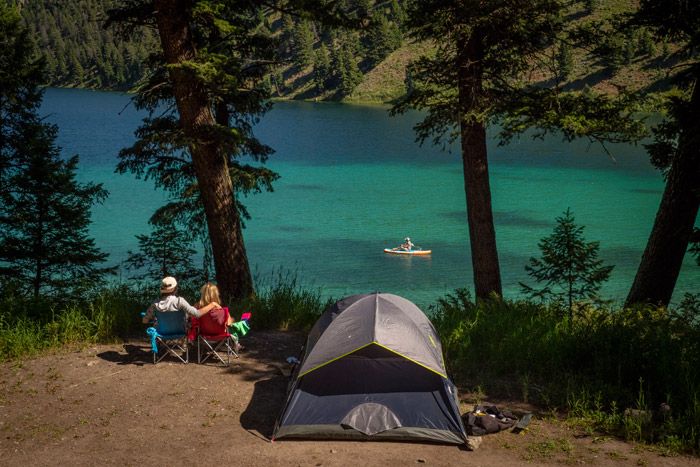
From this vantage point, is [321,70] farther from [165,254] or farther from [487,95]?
[487,95]

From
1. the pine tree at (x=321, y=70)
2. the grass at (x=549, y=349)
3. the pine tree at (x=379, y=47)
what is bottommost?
Answer: the grass at (x=549, y=349)

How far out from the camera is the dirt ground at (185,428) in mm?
5211

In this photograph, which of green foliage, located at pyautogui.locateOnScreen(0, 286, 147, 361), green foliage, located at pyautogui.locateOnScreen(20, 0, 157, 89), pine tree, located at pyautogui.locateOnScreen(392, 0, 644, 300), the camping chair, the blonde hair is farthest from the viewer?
green foliage, located at pyautogui.locateOnScreen(20, 0, 157, 89)

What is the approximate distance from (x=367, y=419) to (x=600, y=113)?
22.3ft

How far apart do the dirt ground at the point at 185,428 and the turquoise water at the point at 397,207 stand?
7.85 metres

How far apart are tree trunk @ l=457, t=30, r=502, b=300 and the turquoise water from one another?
5.61m

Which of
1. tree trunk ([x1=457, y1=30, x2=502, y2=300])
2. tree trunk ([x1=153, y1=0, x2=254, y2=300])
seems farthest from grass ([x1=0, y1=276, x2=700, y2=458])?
tree trunk ([x1=457, y1=30, x2=502, y2=300])

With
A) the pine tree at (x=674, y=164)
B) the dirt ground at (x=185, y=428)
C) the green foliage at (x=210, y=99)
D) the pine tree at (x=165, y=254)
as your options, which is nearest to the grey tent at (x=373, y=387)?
the dirt ground at (x=185, y=428)

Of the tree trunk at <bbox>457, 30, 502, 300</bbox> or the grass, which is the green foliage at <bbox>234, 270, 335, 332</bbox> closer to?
the grass

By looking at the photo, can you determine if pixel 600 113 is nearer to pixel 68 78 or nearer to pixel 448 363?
pixel 448 363

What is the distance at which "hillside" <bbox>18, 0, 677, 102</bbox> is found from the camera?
263 ft

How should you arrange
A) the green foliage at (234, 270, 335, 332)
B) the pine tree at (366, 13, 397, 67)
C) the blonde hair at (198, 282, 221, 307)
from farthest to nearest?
1. the pine tree at (366, 13, 397, 67)
2. the green foliage at (234, 270, 335, 332)
3. the blonde hair at (198, 282, 221, 307)

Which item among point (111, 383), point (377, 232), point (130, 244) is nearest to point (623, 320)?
point (111, 383)

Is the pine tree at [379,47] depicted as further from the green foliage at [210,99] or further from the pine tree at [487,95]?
the pine tree at [487,95]
